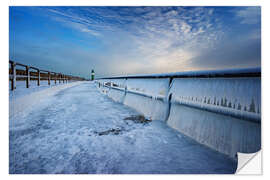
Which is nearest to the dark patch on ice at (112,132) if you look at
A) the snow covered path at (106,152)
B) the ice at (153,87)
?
the snow covered path at (106,152)

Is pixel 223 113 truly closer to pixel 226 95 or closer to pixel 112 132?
pixel 226 95

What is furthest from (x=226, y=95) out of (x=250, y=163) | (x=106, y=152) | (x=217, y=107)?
(x=106, y=152)

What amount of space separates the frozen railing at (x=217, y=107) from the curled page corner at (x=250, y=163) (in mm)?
56

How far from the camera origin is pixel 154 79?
2521 mm

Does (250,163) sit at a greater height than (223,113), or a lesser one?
lesser

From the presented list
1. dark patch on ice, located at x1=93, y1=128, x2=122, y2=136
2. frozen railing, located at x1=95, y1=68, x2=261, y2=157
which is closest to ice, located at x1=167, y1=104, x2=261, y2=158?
frozen railing, located at x1=95, y1=68, x2=261, y2=157

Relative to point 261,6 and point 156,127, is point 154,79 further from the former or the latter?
point 261,6

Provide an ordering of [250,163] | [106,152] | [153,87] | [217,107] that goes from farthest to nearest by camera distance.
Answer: [153,87], [217,107], [106,152], [250,163]

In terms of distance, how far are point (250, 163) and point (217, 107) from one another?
511mm

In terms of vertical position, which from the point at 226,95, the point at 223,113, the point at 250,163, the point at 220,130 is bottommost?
the point at 250,163

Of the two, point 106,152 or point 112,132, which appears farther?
point 112,132

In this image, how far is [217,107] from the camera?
1.24 meters
